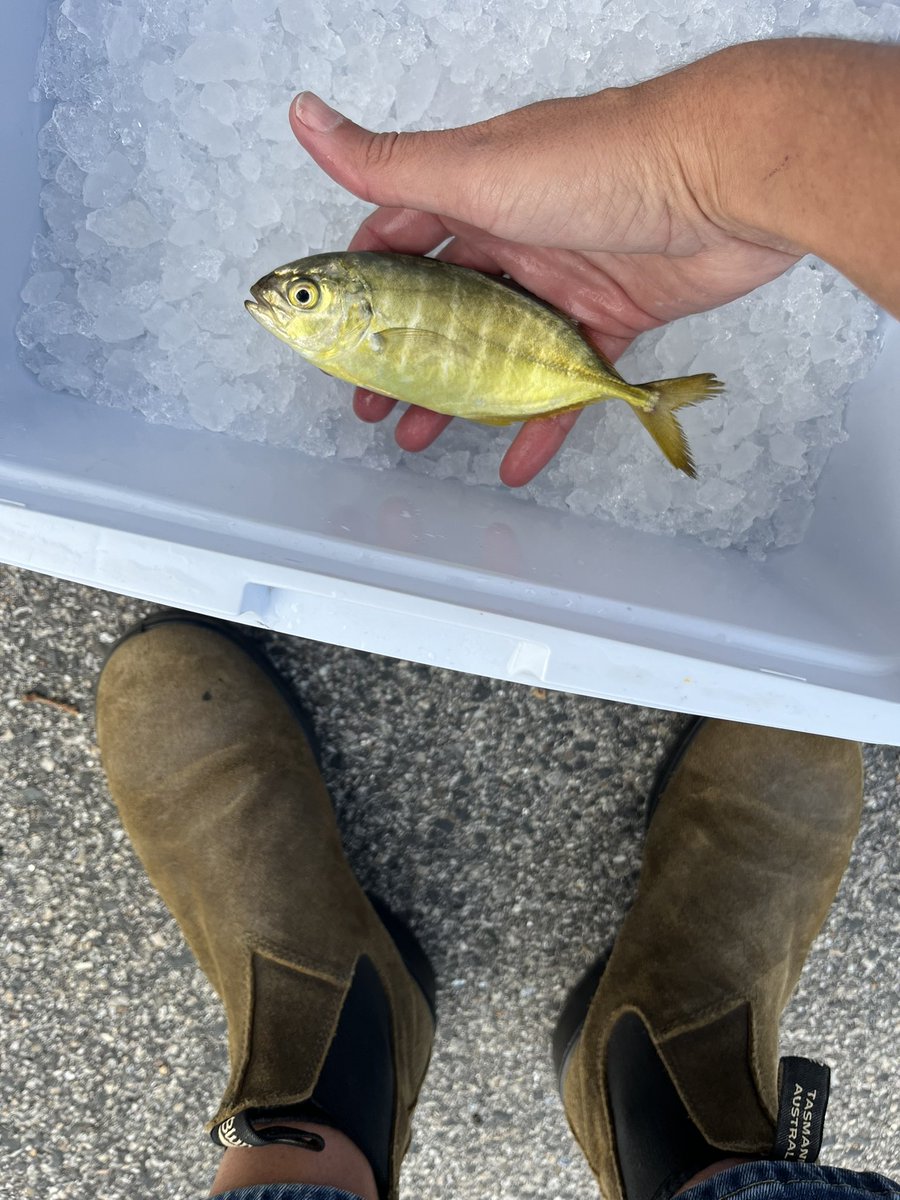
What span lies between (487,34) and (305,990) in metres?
1.81

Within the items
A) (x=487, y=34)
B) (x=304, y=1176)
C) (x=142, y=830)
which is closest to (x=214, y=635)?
(x=142, y=830)

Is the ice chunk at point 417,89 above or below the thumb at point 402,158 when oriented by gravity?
above

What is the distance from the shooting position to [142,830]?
1.73 meters

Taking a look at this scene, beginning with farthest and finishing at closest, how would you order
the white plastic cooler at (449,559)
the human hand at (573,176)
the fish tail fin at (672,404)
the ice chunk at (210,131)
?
the ice chunk at (210,131) < the fish tail fin at (672,404) < the human hand at (573,176) < the white plastic cooler at (449,559)

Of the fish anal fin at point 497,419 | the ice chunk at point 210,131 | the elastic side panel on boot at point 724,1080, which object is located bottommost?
the elastic side panel on boot at point 724,1080

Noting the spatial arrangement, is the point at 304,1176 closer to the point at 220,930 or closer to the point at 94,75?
the point at 220,930

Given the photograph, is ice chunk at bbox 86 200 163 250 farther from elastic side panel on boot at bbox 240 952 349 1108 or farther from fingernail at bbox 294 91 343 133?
elastic side panel on boot at bbox 240 952 349 1108

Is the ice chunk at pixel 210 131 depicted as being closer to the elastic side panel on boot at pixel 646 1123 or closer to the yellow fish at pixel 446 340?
the yellow fish at pixel 446 340

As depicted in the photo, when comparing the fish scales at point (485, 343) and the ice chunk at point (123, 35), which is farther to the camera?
the ice chunk at point (123, 35)

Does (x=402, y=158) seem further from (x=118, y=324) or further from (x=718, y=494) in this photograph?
(x=718, y=494)

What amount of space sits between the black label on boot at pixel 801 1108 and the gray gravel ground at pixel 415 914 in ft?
1.77

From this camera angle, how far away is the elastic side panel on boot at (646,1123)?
61.0 inches

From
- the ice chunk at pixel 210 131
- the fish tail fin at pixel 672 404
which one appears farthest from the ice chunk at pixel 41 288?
the fish tail fin at pixel 672 404

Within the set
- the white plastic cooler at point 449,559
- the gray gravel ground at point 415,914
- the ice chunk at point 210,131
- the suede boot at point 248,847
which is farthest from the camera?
the gray gravel ground at point 415,914
